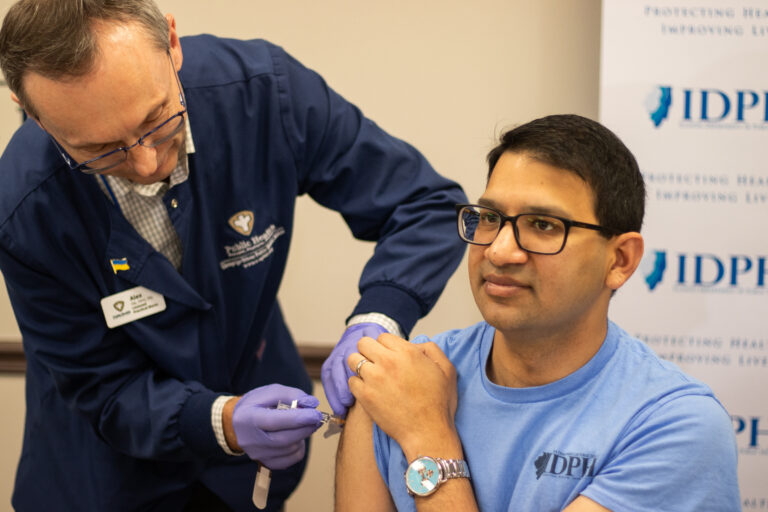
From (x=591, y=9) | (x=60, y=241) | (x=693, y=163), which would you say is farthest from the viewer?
(x=591, y=9)

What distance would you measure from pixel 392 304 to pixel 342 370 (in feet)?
0.70

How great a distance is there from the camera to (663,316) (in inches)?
99.1

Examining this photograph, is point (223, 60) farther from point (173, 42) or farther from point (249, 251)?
point (249, 251)

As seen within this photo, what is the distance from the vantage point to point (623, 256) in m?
1.31

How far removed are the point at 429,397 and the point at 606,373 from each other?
30 cm

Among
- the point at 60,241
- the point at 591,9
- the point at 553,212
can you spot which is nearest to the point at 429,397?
the point at 553,212

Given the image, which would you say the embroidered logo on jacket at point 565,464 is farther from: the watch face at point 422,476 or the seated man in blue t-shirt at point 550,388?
the watch face at point 422,476

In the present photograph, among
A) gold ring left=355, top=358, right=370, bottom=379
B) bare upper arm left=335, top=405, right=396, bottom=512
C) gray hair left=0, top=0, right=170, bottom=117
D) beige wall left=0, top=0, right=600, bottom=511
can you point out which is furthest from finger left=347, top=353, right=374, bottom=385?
beige wall left=0, top=0, right=600, bottom=511

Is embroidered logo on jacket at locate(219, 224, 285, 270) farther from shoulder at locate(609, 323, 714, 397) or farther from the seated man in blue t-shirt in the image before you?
shoulder at locate(609, 323, 714, 397)

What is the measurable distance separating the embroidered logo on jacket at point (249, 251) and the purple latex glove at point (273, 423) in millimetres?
299

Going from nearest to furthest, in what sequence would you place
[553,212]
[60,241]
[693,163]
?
[553,212] < [60,241] < [693,163]

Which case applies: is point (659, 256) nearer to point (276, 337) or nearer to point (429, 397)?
point (276, 337)

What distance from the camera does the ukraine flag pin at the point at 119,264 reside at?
160cm

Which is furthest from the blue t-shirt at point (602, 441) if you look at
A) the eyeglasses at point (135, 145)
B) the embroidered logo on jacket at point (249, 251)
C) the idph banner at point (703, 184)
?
the idph banner at point (703, 184)
